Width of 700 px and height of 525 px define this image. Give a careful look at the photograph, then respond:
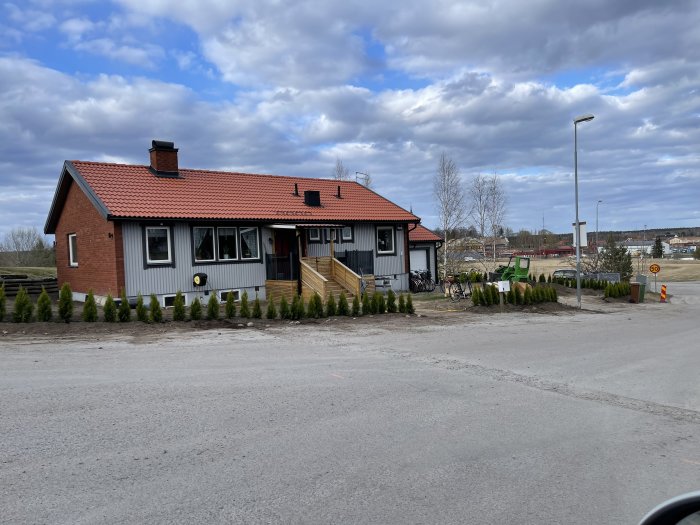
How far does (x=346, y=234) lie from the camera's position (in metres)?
26.6

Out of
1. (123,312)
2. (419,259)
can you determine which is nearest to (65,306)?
(123,312)

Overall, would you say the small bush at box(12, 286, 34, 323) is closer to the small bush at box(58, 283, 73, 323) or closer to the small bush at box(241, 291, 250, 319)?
the small bush at box(58, 283, 73, 323)

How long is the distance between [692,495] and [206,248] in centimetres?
2067

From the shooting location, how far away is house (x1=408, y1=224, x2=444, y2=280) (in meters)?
32.1

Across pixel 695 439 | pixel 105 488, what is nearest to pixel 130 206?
pixel 105 488

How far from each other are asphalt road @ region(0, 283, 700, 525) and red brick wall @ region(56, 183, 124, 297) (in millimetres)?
8063

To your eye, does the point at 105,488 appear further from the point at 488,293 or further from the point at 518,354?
the point at 488,293

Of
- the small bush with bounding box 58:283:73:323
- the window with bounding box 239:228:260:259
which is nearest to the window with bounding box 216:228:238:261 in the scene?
the window with bounding box 239:228:260:259

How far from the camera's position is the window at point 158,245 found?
2025 centimetres

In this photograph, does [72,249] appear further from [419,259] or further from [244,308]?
[419,259]

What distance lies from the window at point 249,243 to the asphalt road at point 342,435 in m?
11.3

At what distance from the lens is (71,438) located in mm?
5742

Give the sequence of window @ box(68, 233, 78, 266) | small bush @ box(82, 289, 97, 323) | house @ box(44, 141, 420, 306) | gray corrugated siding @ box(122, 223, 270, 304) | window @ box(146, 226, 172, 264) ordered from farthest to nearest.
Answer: window @ box(68, 233, 78, 266), window @ box(146, 226, 172, 264), house @ box(44, 141, 420, 306), gray corrugated siding @ box(122, 223, 270, 304), small bush @ box(82, 289, 97, 323)

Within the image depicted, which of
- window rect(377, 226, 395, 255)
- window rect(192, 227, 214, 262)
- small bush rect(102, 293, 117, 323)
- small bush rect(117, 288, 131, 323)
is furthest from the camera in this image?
window rect(377, 226, 395, 255)
